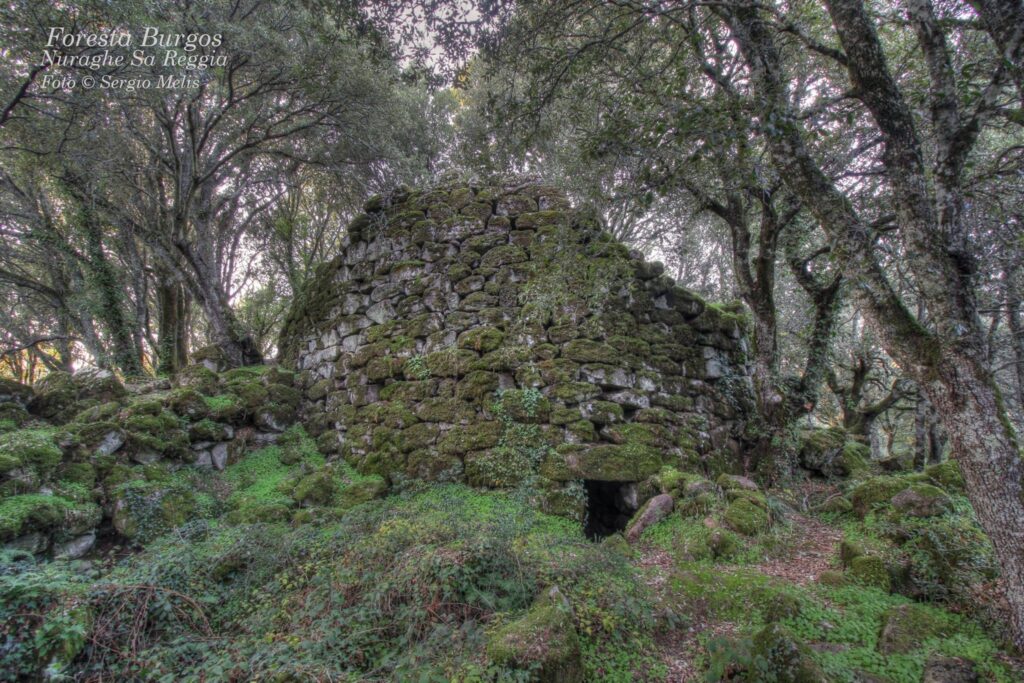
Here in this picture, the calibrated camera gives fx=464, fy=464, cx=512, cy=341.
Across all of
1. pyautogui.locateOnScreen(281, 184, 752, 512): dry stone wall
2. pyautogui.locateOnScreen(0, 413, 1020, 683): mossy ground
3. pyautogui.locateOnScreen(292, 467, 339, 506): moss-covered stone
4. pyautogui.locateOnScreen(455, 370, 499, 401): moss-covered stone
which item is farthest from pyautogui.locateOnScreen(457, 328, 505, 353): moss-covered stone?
pyautogui.locateOnScreen(292, 467, 339, 506): moss-covered stone

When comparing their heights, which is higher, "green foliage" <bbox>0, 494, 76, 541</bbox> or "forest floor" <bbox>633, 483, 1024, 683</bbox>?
"green foliage" <bbox>0, 494, 76, 541</bbox>

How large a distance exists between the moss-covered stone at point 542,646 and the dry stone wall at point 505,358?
241 centimetres

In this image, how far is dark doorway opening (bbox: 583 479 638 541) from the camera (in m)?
5.66

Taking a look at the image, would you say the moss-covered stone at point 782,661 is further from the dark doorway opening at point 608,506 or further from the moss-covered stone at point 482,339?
the moss-covered stone at point 482,339

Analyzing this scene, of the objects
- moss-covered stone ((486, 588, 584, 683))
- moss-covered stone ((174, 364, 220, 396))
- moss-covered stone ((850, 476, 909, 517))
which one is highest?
moss-covered stone ((174, 364, 220, 396))

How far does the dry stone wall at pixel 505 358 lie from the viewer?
5.72 m

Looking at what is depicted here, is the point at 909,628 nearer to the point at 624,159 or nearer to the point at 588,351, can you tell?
the point at 588,351

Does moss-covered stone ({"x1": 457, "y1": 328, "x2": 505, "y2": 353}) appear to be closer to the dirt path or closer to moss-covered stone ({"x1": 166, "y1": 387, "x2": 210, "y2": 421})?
moss-covered stone ({"x1": 166, "y1": 387, "x2": 210, "y2": 421})

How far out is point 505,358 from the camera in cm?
612

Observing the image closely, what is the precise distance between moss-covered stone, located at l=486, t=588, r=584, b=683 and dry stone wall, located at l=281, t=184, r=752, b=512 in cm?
241

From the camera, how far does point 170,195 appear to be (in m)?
10.6

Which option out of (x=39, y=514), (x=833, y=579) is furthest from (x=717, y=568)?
(x=39, y=514)

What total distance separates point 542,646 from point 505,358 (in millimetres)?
3773

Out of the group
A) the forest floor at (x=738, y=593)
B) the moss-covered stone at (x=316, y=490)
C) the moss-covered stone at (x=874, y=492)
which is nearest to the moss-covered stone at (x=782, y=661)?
the forest floor at (x=738, y=593)
